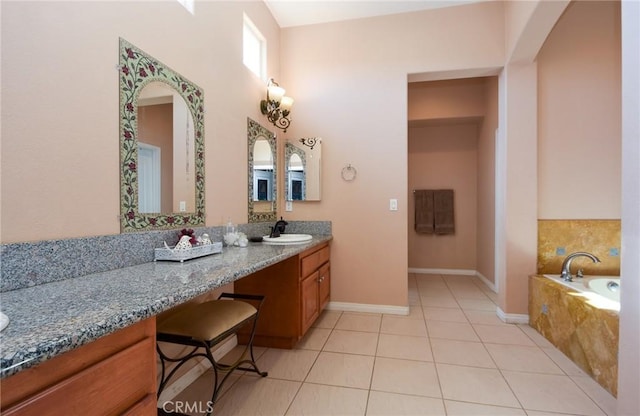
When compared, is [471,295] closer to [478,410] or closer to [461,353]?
[461,353]

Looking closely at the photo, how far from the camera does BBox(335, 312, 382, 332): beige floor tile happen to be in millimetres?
2611

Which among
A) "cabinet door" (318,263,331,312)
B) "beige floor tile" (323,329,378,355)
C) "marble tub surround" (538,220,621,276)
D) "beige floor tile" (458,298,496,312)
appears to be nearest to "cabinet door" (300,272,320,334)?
"cabinet door" (318,263,331,312)

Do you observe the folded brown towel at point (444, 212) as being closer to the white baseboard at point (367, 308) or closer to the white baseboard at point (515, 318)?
the white baseboard at point (515, 318)

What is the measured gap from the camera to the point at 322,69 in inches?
124

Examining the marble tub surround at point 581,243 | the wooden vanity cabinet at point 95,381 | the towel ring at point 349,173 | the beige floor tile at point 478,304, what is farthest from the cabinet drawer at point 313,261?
the marble tub surround at point 581,243

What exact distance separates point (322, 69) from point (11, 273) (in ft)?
9.80

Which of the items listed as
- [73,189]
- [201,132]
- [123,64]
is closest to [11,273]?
[73,189]

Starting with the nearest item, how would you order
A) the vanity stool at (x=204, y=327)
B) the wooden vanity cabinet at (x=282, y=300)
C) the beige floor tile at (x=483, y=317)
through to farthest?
the vanity stool at (x=204, y=327) → the wooden vanity cabinet at (x=282, y=300) → the beige floor tile at (x=483, y=317)

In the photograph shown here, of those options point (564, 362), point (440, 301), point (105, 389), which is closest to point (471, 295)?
point (440, 301)

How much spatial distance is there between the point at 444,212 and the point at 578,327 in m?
2.80

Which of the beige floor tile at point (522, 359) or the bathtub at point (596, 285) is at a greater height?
the bathtub at point (596, 285)

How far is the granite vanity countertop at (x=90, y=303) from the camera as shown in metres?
0.56

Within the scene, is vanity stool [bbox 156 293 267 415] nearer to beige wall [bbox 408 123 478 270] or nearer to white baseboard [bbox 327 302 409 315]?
white baseboard [bbox 327 302 409 315]

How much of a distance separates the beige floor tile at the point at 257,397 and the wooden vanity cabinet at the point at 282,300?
410 millimetres
